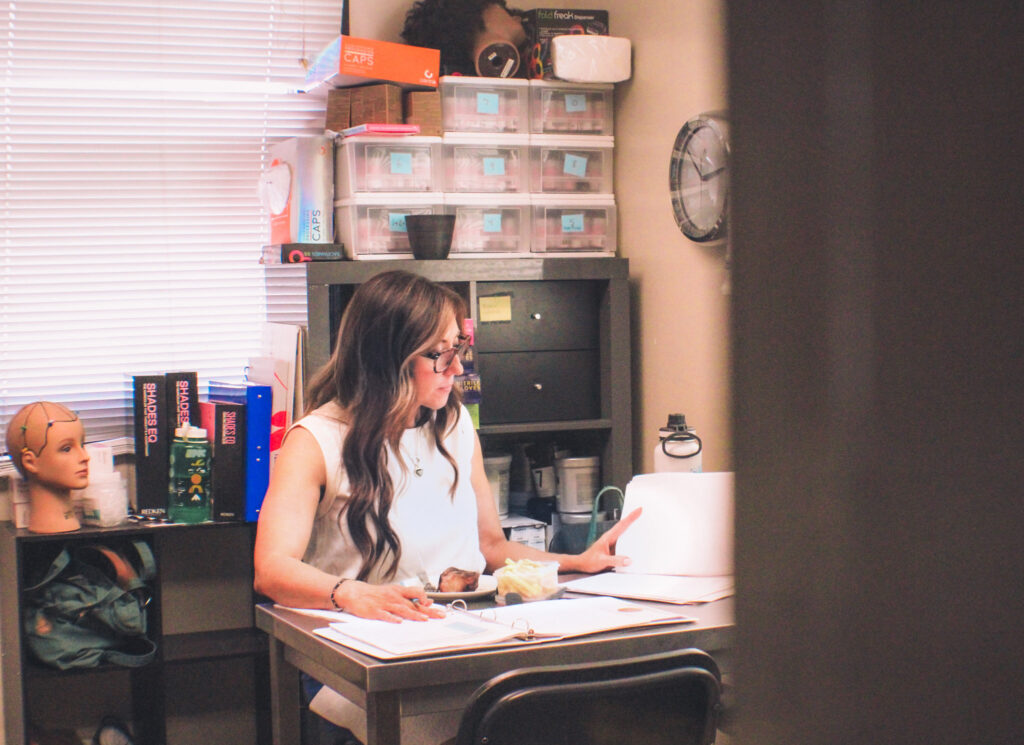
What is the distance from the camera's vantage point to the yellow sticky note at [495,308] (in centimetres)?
326

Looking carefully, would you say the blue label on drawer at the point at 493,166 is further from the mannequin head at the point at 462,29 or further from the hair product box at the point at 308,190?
the hair product box at the point at 308,190

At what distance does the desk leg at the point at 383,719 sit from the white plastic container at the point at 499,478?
1.65 meters

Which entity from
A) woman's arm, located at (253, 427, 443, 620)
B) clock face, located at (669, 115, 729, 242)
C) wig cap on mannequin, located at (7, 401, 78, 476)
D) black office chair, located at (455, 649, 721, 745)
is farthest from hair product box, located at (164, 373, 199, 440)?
black office chair, located at (455, 649, 721, 745)

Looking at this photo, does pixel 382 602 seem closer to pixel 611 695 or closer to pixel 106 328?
pixel 611 695

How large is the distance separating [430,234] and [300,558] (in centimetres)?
125

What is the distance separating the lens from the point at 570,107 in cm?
340

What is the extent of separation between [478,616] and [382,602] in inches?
6.8

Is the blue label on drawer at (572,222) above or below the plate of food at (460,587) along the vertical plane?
above

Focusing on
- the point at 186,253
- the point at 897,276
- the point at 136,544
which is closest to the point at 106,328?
the point at 186,253

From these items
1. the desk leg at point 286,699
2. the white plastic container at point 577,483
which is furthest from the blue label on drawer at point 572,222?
the desk leg at point 286,699

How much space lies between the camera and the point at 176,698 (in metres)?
3.53

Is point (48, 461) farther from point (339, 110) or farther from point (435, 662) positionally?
point (435, 662)

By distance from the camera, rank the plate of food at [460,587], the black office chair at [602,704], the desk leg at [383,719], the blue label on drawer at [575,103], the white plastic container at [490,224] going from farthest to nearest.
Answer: the blue label on drawer at [575,103]
the white plastic container at [490,224]
the plate of food at [460,587]
the desk leg at [383,719]
the black office chair at [602,704]

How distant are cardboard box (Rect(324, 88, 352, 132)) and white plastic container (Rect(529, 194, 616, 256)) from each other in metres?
0.60
